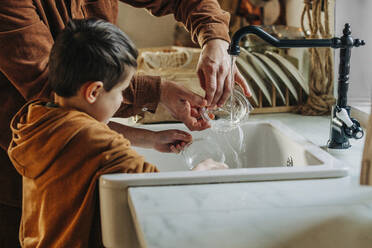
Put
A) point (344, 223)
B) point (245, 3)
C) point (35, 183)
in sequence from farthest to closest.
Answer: point (245, 3) < point (35, 183) < point (344, 223)

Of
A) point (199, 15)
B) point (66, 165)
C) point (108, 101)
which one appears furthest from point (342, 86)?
point (66, 165)

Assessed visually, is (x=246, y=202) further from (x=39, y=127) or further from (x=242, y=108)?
(x=242, y=108)

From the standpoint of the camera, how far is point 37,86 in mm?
1131

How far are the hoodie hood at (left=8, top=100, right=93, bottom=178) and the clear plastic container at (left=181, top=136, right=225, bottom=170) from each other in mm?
381

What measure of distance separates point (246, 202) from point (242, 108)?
1.92 ft

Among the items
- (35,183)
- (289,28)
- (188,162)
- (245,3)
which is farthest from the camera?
(245,3)

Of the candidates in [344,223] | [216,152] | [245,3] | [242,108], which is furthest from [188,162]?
[245,3]

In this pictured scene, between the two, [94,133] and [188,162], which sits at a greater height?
[94,133]

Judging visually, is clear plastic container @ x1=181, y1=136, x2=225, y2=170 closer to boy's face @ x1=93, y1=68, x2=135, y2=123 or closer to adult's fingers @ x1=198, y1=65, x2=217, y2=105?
adult's fingers @ x1=198, y1=65, x2=217, y2=105

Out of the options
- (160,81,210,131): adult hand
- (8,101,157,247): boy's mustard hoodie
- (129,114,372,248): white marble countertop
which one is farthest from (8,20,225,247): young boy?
(160,81,210,131): adult hand

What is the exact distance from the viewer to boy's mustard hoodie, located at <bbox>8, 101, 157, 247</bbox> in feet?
3.33

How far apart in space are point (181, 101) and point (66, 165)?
0.39 metres

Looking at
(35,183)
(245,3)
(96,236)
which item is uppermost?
(245,3)

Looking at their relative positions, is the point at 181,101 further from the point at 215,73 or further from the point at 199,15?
the point at 199,15
